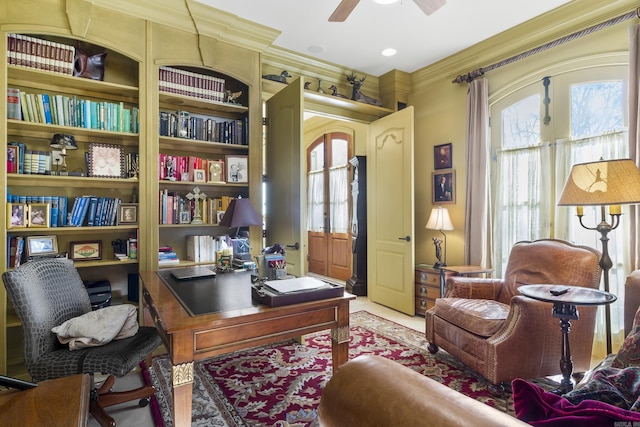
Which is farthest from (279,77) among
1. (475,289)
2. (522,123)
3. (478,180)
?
(475,289)

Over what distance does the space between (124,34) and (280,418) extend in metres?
3.03

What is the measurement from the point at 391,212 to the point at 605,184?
2.20 meters

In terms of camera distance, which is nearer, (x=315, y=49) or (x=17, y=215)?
(x=17, y=215)

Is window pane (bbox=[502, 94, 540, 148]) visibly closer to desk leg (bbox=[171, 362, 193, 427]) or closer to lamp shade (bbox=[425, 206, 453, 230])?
lamp shade (bbox=[425, 206, 453, 230])

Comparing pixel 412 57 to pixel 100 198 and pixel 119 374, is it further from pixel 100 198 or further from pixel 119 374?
pixel 119 374

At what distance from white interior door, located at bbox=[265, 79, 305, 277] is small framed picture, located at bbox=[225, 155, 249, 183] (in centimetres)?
29

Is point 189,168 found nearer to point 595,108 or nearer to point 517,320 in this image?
point 517,320

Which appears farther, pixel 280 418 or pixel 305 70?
pixel 305 70

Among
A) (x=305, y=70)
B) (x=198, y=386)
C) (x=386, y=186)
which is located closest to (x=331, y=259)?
(x=386, y=186)

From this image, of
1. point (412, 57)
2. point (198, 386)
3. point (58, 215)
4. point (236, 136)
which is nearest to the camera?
point (198, 386)

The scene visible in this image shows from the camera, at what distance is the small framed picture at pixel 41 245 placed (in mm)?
2498

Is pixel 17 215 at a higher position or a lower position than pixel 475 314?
higher

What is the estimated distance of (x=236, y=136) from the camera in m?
3.31

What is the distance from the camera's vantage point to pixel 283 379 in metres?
2.40
